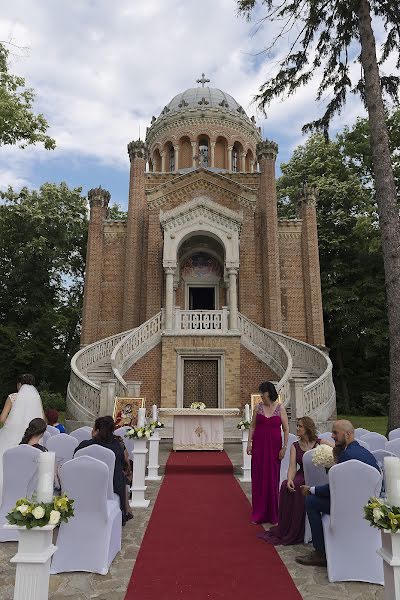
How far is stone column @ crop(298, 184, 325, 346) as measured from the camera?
20.8 m

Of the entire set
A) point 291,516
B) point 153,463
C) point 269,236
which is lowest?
point 153,463

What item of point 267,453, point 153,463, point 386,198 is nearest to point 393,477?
point 267,453

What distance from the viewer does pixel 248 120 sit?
98.5ft

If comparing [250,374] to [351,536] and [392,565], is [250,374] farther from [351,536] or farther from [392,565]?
[392,565]

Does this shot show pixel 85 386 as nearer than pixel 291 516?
No

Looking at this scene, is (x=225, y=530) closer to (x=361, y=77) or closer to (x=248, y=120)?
(x=361, y=77)

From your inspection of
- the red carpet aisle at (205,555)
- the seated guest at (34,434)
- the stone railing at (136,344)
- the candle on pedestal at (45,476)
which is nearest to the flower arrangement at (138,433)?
the red carpet aisle at (205,555)

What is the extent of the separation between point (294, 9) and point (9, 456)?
43.0 feet

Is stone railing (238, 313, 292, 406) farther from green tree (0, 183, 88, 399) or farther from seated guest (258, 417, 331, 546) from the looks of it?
green tree (0, 183, 88, 399)

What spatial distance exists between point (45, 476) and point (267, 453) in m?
3.36

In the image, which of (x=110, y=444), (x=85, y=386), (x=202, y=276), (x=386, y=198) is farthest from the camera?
(x=202, y=276)

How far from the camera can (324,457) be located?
4.16 meters

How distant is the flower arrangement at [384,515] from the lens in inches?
115

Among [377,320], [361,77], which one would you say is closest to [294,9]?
[361,77]
